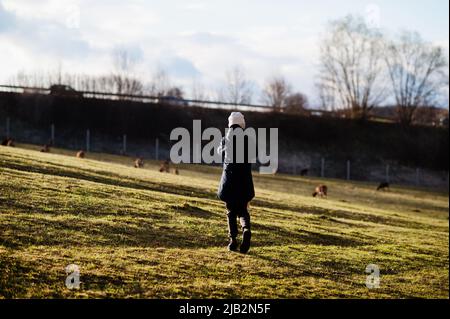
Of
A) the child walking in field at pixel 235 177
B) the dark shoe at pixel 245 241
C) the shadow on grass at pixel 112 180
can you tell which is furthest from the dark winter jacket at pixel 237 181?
the shadow on grass at pixel 112 180

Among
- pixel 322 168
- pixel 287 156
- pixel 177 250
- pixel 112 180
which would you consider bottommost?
pixel 322 168

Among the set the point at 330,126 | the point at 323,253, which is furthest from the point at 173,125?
the point at 323,253

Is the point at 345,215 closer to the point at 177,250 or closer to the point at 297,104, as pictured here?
the point at 177,250

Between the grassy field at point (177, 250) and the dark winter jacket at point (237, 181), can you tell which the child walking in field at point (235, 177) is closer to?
the dark winter jacket at point (237, 181)

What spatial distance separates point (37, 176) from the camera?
21516 millimetres

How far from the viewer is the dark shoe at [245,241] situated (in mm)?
13484

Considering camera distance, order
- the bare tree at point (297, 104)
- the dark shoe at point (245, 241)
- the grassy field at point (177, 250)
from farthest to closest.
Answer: the bare tree at point (297, 104)
the dark shoe at point (245, 241)
the grassy field at point (177, 250)

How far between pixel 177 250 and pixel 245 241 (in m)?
1.43

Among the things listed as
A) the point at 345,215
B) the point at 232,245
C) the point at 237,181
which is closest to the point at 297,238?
the point at 232,245

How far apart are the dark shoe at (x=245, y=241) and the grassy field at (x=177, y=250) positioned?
195mm

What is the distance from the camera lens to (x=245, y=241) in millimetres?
13727

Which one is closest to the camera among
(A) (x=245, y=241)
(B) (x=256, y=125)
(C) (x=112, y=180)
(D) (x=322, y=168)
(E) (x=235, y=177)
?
(E) (x=235, y=177)

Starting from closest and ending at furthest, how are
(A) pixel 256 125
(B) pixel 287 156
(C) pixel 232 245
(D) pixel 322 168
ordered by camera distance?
(C) pixel 232 245 < (D) pixel 322 168 < (B) pixel 287 156 < (A) pixel 256 125
